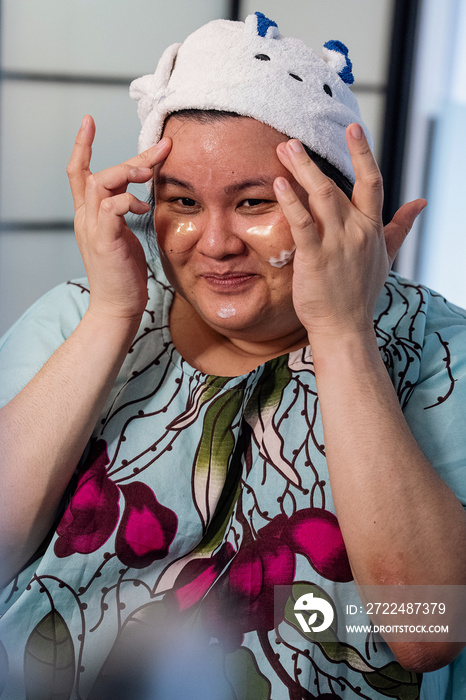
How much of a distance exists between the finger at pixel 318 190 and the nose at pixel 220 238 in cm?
13

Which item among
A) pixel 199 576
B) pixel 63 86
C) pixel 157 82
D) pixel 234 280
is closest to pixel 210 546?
pixel 199 576

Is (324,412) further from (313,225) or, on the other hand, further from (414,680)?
(414,680)

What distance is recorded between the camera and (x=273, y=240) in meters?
0.98

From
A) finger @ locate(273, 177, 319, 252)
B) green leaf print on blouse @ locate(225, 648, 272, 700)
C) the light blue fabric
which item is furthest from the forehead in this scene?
green leaf print on blouse @ locate(225, 648, 272, 700)

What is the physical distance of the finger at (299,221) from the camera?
0.84 metres

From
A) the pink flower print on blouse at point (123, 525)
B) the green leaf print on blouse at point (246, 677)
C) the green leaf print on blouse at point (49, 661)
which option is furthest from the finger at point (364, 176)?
the green leaf print on blouse at point (49, 661)

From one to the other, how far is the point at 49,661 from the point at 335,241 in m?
0.74

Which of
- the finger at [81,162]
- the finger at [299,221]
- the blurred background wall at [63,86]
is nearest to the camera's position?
the finger at [299,221]

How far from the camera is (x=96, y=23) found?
9.34ft

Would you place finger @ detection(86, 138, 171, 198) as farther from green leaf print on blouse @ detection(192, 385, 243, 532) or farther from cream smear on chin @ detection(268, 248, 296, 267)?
green leaf print on blouse @ detection(192, 385, 243, 532)

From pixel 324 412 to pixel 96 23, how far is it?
2.57 meters

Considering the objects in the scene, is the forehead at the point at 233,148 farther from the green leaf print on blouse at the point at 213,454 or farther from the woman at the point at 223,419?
the green leaf print on blouse at the point at 213,454

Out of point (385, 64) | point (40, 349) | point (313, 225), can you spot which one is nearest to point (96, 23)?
point (385, 64)

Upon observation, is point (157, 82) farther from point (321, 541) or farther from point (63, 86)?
point (63, 86)
